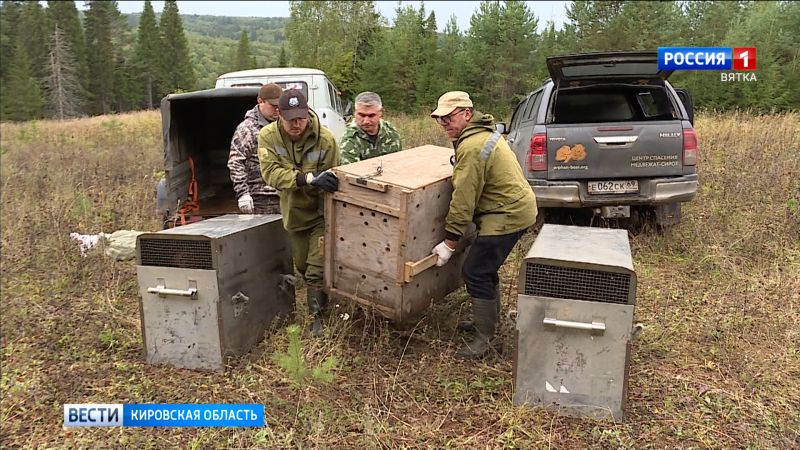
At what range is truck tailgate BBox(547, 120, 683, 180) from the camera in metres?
5.69

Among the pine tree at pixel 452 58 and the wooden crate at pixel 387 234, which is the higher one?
the pine tree at pixel 452 58

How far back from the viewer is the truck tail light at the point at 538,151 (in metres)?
5.80

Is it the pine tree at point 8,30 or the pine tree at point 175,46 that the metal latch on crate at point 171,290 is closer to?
the pine tree at point 8,30

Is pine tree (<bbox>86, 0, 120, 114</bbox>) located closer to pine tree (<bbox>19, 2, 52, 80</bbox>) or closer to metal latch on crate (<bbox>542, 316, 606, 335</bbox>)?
pine tree (<bbox>19, 2, 52, 80</bbox>)

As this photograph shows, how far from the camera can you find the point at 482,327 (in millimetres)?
4023

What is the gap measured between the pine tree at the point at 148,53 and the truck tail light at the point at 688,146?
191ft

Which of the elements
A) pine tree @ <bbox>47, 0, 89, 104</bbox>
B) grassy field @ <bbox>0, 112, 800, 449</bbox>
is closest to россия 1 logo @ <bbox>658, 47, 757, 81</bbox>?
grassy field @ <bbox>0, 112, 800, 449</bbox>

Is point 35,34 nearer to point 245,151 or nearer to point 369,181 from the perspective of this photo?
point 245,151

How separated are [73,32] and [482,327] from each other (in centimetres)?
5990

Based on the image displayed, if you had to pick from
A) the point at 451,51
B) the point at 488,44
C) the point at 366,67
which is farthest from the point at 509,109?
the point at 366,67

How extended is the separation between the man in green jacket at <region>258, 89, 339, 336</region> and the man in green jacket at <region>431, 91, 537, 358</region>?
101cm

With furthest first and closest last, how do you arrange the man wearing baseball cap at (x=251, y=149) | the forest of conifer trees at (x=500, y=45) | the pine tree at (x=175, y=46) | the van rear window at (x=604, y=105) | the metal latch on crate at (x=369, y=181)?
the pine tree at (x=175, y=46)
the forest of conifer trees at (x=500, y=45)
the van rear window at (x=604, y=105)
the man wearing baseball cap at (x=251, y=149)
the metal latch on crate at (x=369, y=181)

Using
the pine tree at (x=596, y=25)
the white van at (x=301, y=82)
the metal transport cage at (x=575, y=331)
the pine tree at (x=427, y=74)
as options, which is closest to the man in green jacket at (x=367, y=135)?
the metal transport cage at (x=575, y=331)

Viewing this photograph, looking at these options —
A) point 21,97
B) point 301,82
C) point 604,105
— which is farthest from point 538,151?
point 21,97
